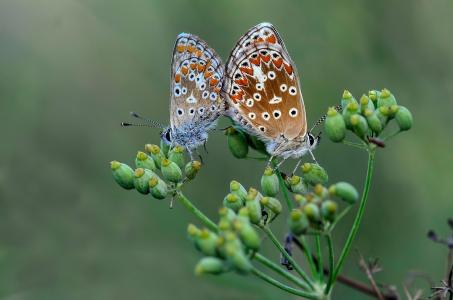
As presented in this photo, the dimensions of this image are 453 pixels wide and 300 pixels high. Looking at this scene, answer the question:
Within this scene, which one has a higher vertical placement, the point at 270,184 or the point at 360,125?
the point at 360,125

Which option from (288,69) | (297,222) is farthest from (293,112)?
(297,222)

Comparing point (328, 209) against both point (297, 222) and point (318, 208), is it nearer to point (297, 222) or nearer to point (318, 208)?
point (318, 208)

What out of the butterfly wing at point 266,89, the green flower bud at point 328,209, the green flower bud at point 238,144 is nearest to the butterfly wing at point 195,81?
the butterfly wing at point 266,89

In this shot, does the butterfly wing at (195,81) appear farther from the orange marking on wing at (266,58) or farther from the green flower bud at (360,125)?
the green flower bud at (360,125)

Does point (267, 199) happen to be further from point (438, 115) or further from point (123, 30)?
point (123, 30)

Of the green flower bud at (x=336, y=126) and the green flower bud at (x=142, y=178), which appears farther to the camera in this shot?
the green flower bud at (x=142, y=178)

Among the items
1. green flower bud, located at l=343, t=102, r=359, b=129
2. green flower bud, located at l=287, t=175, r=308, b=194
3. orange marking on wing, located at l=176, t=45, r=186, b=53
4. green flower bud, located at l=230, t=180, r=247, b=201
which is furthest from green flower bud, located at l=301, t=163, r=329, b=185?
orange marking on wing, located at l=176, t=45, r=186, b=53

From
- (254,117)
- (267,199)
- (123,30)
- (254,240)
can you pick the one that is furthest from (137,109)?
(254,240)
